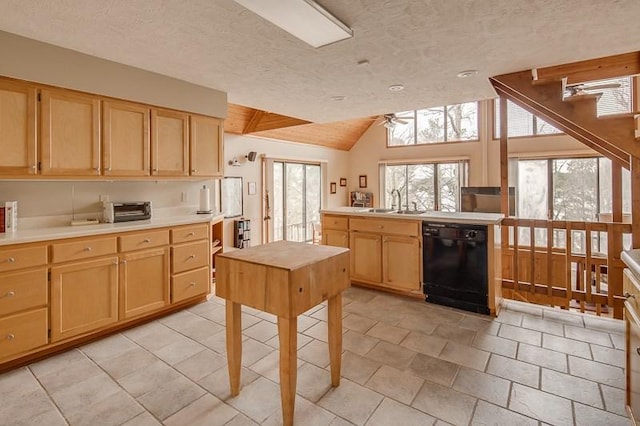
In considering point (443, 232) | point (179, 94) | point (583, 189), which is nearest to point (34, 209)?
point (179, 94)

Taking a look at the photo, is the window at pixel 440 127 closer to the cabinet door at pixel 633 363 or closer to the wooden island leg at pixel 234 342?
the cabinet door at pixel 633 363

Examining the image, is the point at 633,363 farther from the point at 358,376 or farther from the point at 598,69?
the point at 598,69

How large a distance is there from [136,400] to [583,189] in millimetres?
8508

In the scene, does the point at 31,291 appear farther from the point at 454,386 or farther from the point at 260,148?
the point at 260,148

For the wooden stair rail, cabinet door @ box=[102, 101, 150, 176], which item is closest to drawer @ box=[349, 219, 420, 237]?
the wooden stair rail

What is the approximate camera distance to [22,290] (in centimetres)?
Answer: 237

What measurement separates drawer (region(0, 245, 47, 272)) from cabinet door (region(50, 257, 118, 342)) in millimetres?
130

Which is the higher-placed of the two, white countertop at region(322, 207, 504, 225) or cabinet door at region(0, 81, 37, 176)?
cabinet door at region(0, 81, 37, 176)

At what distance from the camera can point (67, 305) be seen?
A: 2.60 metres

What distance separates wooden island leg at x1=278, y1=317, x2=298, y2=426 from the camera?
1.73 m

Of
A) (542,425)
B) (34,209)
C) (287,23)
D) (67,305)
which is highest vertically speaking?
(287,23)

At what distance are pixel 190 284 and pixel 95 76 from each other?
2129mm

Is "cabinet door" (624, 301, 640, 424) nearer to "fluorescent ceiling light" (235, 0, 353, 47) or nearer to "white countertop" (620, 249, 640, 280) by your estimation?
"white countertop" (620, 249, 640, 280)

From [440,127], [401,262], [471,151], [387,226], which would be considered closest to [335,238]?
[387,226]
